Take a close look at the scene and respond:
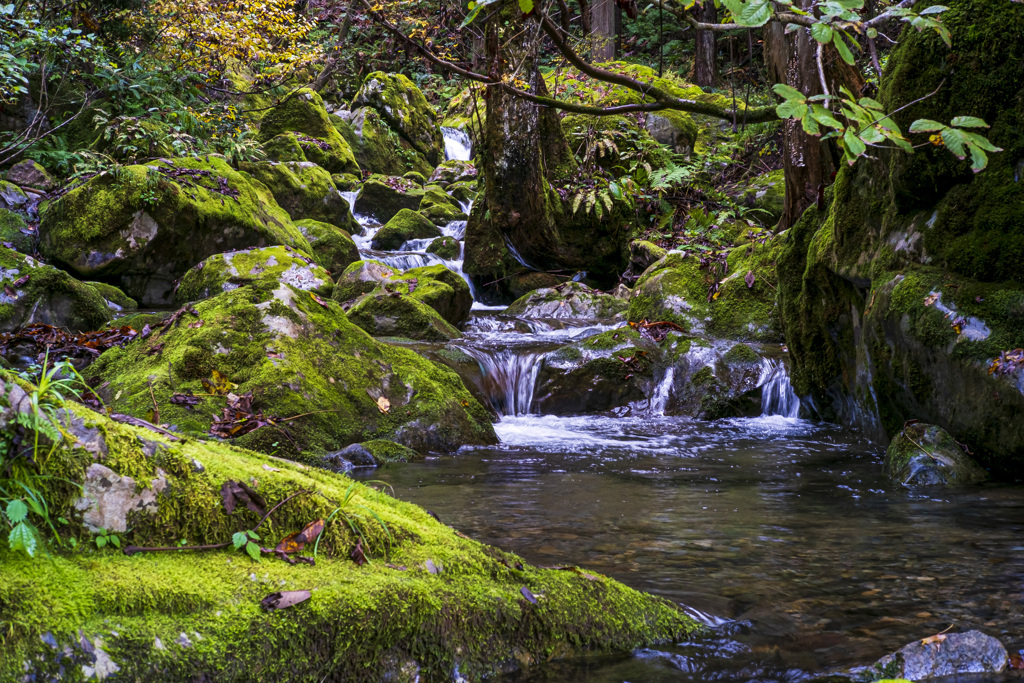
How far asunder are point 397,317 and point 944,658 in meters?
8.36

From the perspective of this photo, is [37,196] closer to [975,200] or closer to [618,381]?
[618,381]

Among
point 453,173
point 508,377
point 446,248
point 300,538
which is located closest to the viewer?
point 300,538

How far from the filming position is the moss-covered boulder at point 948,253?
17.5 feet

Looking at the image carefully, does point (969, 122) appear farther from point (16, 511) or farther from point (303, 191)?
point (303, 191)

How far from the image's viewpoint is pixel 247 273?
976 centimetres

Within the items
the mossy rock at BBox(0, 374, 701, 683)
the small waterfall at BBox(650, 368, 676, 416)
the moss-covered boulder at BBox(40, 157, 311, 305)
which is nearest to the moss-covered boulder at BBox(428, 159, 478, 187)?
the moss-covered boulder at BBox(40, 157, 311, 305)

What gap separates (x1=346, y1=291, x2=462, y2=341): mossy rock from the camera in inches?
398

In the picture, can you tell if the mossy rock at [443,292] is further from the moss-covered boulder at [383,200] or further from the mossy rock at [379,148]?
the mossy rock at [379,148]

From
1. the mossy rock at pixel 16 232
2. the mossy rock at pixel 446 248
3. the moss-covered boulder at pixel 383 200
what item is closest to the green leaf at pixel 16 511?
the mossy rock at pixel 16 232

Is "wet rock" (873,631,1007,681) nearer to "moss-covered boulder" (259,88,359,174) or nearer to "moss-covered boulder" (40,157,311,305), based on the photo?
"moss-covered boulder" (40,157,311,305)

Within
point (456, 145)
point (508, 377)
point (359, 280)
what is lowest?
point (508, 377)

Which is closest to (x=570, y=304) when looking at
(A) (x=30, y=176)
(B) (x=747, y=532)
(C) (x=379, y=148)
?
(B) (x=747, y=532)

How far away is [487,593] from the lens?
2447mm

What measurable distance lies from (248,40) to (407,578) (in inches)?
614
